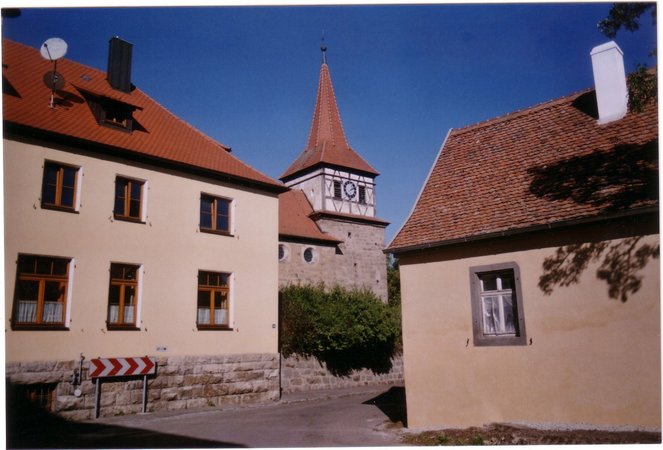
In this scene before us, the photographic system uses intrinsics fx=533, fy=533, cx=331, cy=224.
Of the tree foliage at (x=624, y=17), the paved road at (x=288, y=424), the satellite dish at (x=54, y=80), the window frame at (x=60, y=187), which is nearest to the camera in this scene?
the tree foliage at (x=624, y=17)

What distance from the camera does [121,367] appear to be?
1143cm

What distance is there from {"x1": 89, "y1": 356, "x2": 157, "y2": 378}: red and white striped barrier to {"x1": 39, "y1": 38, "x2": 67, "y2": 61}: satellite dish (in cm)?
601

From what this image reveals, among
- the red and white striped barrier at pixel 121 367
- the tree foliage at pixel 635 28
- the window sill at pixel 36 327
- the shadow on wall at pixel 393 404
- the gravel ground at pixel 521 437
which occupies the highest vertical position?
the tree foliage at pixel 635 28

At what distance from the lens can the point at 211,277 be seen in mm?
13586

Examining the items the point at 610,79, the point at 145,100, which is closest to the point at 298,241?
the point at 145,100

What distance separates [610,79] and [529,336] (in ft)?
16.4

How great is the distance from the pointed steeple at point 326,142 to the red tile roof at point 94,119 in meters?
14.6

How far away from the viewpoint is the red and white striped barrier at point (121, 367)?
11.1m

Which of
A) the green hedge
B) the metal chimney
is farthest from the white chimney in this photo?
the metal chimney

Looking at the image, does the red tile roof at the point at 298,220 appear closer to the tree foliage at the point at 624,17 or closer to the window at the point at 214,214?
the window at the point at 214,214

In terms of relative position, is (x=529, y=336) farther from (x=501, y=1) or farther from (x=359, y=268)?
(x=359, y=268)

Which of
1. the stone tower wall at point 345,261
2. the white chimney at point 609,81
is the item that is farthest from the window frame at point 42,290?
the stone tower wall at point 345,261

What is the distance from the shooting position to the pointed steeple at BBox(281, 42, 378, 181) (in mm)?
30938

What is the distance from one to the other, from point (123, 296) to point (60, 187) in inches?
105
